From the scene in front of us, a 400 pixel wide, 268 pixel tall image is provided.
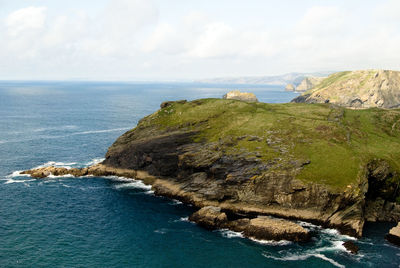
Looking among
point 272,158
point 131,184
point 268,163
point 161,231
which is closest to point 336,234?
point 268,163

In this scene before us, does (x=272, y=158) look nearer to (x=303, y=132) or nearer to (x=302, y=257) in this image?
(x=303, y=132)

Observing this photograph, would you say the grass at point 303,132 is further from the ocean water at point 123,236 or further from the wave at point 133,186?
the wave at point 133,186

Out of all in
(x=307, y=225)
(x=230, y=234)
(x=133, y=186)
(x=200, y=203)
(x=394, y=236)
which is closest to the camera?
(x=394, y=236)

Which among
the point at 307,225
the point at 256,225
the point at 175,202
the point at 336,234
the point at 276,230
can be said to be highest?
the point at 256,225

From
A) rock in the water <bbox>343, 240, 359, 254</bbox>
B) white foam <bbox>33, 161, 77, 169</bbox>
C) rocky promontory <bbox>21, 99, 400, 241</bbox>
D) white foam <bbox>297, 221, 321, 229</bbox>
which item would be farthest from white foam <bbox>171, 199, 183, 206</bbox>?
white foam <bbox>33, 161, 77, 169</bbox>

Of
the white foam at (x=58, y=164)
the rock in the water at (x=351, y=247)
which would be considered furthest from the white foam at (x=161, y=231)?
the white foam at (x=58, y=164)

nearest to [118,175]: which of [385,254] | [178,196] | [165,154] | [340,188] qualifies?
[165,154]
